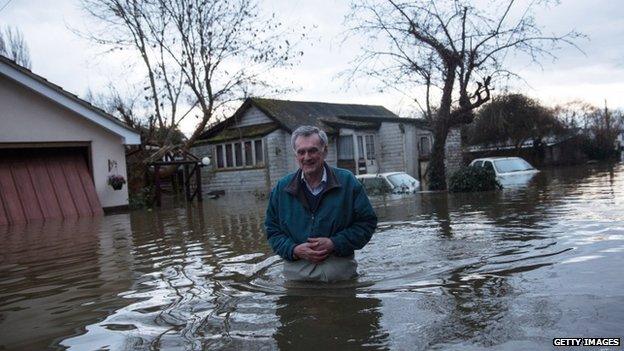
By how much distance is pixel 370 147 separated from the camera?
32344 millimetres

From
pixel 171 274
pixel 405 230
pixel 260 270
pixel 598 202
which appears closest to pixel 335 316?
pixel 260 270

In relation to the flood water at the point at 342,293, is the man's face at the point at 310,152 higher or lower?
higher

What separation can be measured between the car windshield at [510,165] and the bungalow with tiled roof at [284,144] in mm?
9117

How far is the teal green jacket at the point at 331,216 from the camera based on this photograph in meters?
4.67

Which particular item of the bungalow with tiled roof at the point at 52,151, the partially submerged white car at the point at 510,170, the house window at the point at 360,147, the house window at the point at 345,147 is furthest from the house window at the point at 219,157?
the partially submerged white car at the point at 510,170

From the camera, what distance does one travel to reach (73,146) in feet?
56.0

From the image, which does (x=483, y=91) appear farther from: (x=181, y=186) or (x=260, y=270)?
(x=181, y=186)

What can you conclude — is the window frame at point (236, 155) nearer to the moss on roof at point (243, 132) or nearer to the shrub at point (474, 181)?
the moss on roof at point (243, 132)

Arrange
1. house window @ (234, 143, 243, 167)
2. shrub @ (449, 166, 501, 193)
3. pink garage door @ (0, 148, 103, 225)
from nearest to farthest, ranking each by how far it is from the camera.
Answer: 1. pink garage door @ (0, 148, 103, 225)
2. shrub @ (449, 166, 501, 193)
3. house window @ (234, 143, 243, 167)
